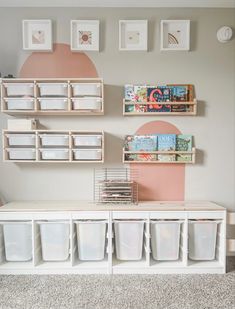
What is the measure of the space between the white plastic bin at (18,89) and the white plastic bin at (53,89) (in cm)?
10

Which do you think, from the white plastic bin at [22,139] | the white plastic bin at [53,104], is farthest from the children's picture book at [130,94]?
the white plastic bin at [22,139]

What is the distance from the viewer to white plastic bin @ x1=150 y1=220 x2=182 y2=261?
2146 mm

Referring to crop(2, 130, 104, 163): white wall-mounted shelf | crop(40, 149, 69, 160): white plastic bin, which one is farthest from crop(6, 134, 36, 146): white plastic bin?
crop(40, 149, 69, 160): white plastic bin

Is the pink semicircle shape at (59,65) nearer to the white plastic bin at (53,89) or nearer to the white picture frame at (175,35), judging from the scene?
the white plastic bin at (53,89)

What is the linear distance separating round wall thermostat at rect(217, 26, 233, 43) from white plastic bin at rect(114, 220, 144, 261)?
2.00 m

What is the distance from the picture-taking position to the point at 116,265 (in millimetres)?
2160

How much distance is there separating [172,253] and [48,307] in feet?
3.73

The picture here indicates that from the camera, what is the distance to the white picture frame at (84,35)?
2.38 meters

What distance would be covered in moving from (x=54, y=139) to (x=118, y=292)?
4.76ft

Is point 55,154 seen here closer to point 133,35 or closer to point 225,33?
point 133,35

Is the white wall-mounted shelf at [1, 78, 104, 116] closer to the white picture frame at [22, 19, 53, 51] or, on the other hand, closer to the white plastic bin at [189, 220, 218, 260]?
the white picture frame at [22, 19, 53, 51]

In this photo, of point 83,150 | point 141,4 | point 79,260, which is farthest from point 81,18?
point 79,260

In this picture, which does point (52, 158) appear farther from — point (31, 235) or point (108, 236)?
point (108, 236)

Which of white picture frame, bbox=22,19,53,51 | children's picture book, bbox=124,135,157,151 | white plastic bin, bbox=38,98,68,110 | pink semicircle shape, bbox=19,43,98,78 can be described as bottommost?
children's picture book, bbox=124,135,157,151
